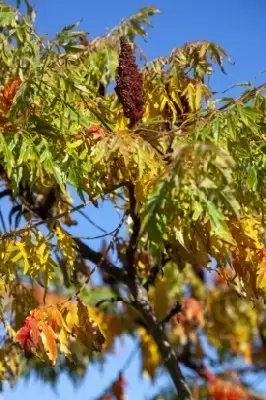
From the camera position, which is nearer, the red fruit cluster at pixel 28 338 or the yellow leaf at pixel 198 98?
the red fruit cluster at pixel 28 338

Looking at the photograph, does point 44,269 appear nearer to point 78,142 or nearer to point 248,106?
point 78,142

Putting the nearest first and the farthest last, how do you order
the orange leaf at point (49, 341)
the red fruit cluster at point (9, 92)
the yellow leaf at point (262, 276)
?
the orange leaf at point (49, 341), the yellow leaf at point (262, 276), the red fruit cluster at point (9, 92)

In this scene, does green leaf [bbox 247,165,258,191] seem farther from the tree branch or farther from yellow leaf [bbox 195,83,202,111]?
the tree branch

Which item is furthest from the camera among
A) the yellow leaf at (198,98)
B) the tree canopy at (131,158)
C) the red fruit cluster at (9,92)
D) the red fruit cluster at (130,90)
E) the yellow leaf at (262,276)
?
the red fruit cluster at (9,92)

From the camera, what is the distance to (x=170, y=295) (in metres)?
6.67

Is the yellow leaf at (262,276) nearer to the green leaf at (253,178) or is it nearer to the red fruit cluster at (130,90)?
the green leaf at (253,178)

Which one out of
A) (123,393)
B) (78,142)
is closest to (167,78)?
(78,142)

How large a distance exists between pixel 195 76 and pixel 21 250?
112cm

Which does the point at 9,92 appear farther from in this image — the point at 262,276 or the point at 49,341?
the point at 262,276

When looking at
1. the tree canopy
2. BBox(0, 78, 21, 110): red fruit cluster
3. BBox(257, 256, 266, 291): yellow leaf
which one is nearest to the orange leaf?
the tree canopy

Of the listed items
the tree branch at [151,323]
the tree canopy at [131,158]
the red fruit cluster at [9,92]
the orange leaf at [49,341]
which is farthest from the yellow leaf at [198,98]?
the orange leaf at [49,341]

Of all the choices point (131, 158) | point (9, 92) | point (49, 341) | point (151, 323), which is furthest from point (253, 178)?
point (151, 323)

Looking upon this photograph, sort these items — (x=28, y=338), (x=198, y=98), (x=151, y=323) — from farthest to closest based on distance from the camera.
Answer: (x=151, y=323), (x=198, y=98), (x=28, y=338)

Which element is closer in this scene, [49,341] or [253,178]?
[253,178]
